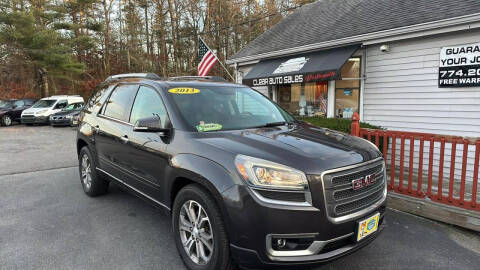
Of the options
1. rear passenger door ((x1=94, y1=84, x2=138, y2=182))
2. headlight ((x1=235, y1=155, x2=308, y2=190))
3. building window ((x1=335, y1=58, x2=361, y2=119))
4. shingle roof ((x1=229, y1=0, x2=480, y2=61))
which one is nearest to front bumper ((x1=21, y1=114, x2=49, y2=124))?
shingle roof ((x1=229, y1=0, x2=480, y2=61))

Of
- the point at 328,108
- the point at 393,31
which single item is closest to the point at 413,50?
the point at 393,31

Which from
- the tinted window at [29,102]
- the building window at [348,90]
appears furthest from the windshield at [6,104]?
the building window at [348,90]

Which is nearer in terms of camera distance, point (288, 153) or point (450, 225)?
point (288, 153)

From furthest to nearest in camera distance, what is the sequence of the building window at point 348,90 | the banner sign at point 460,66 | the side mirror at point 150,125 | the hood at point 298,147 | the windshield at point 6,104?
the windshield at point 6,104, the building window at point 348,90, the banner sign at point 460,66, the side mirror at point 150,125, the hood at point 298,147

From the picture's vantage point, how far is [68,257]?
9.80ft

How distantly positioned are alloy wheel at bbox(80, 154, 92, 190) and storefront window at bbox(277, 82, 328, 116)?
258 inches

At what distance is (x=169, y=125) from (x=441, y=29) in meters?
6.17

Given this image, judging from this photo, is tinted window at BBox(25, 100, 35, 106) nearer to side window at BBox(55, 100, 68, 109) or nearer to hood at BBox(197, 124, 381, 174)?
side window at BBox(55, 100, 68, 109)

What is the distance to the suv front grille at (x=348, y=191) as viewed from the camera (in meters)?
2.23

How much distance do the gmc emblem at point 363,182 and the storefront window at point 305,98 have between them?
22.2 ft

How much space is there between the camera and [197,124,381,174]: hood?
2.28m

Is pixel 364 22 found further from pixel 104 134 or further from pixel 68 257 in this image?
pixel 68 257

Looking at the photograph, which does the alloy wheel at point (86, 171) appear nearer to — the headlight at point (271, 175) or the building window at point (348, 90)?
the headlight at point (271, 175)

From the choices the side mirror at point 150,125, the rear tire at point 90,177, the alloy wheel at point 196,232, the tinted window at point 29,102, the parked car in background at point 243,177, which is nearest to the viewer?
the parked car in background at point 243,177
